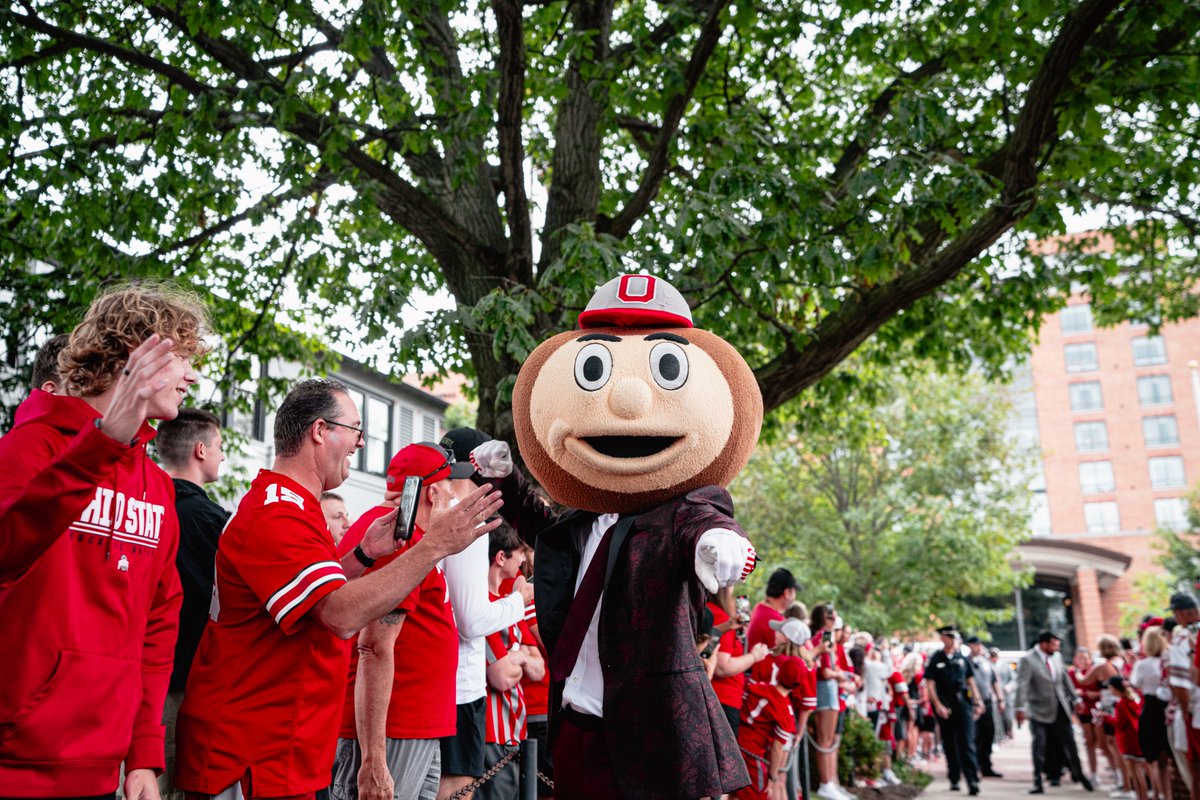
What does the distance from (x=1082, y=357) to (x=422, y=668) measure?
5786cm

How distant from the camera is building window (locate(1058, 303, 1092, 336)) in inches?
2158

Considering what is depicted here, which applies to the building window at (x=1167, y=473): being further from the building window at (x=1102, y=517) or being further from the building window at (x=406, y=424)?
the building window at (x=406, y=424)

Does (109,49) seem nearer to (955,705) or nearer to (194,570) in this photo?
(194,570)

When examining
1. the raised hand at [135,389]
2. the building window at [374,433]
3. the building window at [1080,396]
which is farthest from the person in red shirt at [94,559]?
the building window at [1080,396]

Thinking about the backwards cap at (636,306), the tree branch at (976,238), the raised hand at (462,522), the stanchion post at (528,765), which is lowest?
the stanchion post at (528,765)

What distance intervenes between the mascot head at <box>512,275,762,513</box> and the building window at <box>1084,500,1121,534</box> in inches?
2232

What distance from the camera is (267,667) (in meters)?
3.02

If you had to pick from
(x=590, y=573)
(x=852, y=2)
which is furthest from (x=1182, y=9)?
(x=590, y=573)

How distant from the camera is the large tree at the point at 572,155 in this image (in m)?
7.34

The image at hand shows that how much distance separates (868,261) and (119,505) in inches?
232

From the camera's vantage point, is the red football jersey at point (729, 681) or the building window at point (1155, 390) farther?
the building window at point (1155, 390)

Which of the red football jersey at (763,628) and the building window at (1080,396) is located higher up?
the building window at (1080,396)

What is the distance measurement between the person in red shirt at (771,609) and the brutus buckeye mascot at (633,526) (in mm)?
5031

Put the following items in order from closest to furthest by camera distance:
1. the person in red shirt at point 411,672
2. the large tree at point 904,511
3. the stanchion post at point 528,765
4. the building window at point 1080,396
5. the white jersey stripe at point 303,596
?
the white jersey stripe at point 303,596 → the person in red shirt at point 411,672 → the stanchion post at point 528,765 → the large tree at point 904,511 → the building window at point 1080,396
